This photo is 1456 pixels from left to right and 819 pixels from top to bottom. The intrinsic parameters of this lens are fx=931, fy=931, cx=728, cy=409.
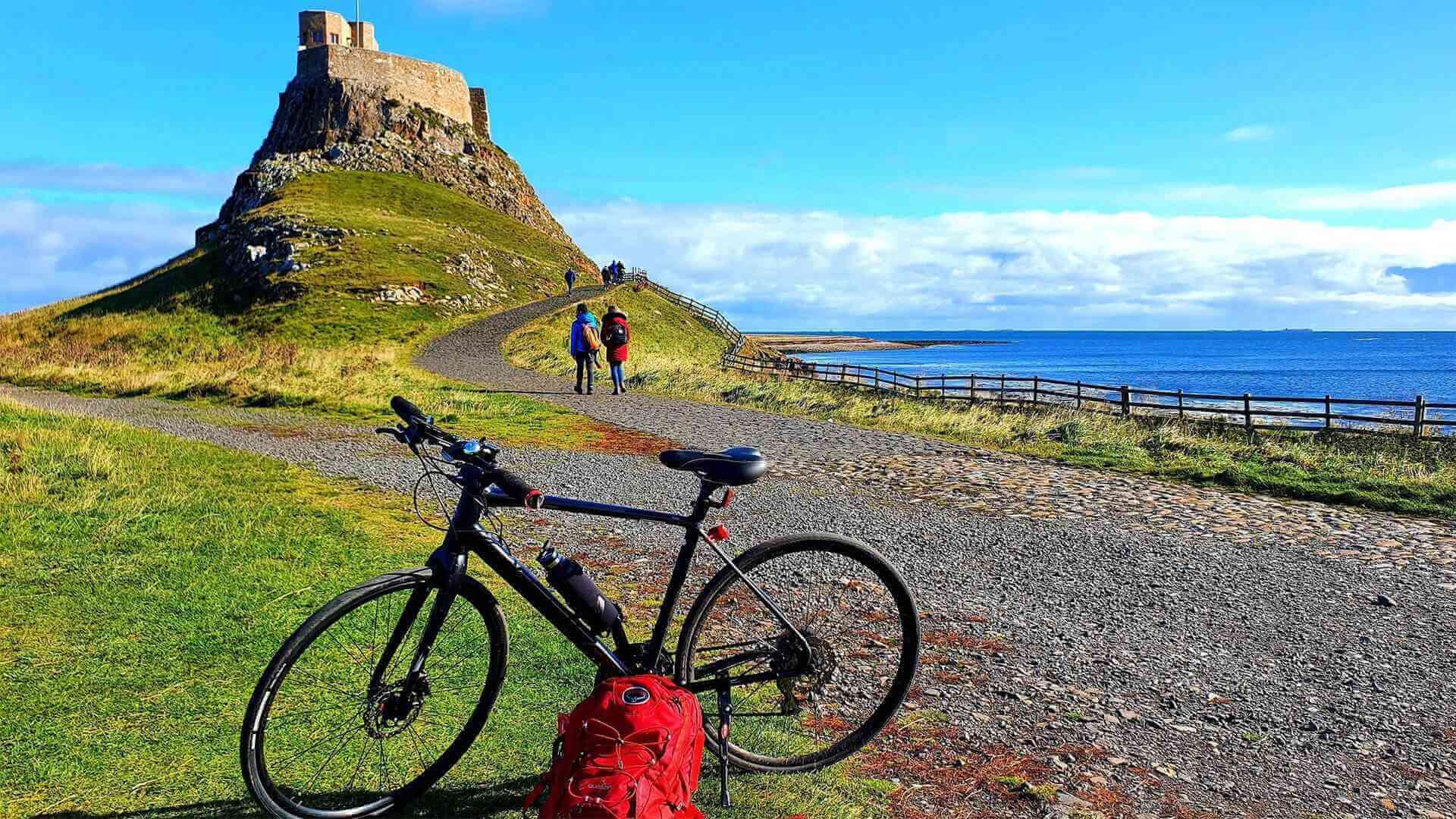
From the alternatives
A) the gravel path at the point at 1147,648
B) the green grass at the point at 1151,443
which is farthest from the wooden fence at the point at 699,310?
the gravel path at the point at 1147,648

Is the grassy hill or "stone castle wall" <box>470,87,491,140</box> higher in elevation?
"stone castle wall" <box>470,87,491,140</box>

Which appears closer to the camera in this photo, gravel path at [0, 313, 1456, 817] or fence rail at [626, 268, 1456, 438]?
gravel path at [0, 313, 1456, 817]

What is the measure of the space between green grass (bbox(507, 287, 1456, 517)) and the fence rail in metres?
0.79

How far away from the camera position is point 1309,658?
6.00 metres

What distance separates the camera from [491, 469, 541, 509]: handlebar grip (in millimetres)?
3398

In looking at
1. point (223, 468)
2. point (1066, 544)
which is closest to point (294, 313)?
point (223, 468)

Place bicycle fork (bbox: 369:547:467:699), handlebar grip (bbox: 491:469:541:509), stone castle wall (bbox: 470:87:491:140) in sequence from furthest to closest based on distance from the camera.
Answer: stone castle wall (bbox: 470:87:491:140), bicycle fork (bbox: 369:547:467:699), handlebar grip (bbox: 491:469:541:509)

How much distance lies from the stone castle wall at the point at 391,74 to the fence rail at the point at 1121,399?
35662mm

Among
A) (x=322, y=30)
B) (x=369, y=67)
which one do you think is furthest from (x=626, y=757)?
(x=322, y=30)

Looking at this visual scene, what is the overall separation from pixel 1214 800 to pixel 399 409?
3884 millimetres

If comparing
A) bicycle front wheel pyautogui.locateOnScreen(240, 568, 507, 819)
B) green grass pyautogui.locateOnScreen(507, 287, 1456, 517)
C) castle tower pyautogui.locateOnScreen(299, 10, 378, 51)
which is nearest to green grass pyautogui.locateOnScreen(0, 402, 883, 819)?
bicycle front wheel pyautogui.locateOnScreen(240, 568, 507, 819)

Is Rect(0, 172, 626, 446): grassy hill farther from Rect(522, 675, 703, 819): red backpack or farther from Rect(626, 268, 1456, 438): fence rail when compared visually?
Rect(626, 268, 1456, 438): fence rail

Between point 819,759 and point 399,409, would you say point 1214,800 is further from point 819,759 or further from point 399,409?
point 399,409

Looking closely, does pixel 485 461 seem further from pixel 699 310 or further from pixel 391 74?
pixel 391 74
